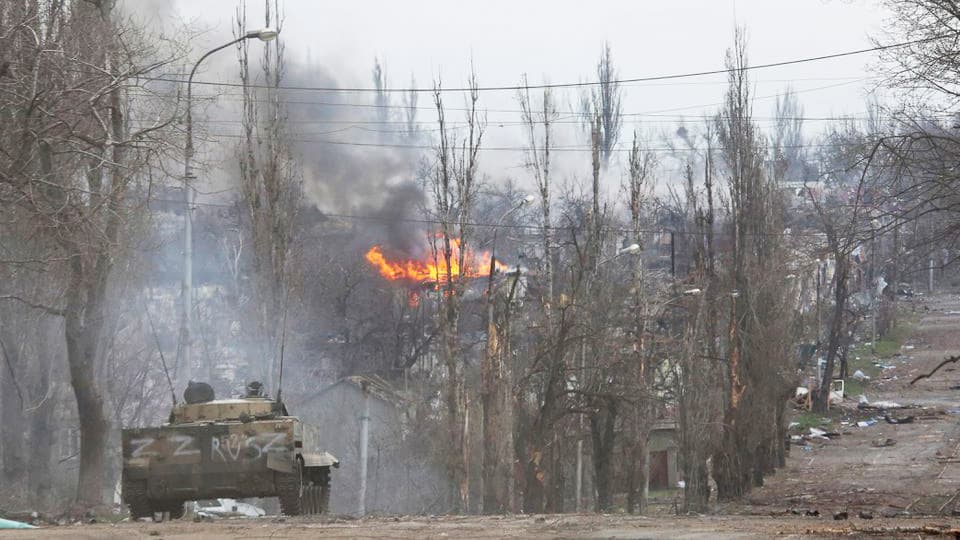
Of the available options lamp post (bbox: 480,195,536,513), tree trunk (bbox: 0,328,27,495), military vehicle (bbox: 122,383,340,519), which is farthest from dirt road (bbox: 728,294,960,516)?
tree trunk (bbox: 0,328,27,495)

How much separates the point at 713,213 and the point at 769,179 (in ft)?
6.81

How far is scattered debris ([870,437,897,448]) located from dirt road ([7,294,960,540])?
80 mm

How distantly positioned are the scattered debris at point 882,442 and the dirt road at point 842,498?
80 millimetres

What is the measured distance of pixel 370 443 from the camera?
161ft

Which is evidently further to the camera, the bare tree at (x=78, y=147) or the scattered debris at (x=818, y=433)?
the scattered debris at (x=818, y=433)

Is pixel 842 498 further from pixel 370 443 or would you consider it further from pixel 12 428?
pixel 370 443

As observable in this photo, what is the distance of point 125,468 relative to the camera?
1781 cm

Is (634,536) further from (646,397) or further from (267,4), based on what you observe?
(267,4)

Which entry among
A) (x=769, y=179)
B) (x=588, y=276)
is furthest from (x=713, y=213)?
(x=588, y=276)

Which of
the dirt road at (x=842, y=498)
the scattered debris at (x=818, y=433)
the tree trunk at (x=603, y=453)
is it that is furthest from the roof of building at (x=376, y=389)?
the scattered debris at (x=818, y=433)

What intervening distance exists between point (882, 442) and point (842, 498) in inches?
655

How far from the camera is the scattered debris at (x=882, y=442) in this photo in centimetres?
4322

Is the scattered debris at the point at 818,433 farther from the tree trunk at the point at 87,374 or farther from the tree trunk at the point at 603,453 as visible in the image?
the tree trunk at the point at 87,374

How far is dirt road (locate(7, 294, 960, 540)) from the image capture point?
40.8 feet
